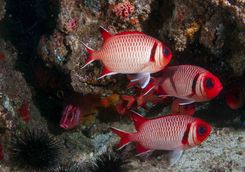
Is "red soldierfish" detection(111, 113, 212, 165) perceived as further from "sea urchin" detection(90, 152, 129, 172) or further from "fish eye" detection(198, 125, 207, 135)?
"sea urchin" detection(90, 152, 129, 172)

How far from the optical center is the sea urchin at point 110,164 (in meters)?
5.21

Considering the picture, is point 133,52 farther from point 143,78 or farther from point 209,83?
point 209,83

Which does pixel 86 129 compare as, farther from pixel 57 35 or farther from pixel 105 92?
pixel 57 35

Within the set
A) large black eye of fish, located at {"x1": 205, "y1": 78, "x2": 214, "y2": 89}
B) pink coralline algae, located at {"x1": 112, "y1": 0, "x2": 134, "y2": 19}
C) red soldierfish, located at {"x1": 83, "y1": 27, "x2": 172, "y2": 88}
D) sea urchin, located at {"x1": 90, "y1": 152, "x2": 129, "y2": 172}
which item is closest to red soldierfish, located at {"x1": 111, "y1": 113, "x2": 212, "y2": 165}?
large black eye of fish, located at {"x1": 205, "y1": 78, "x2": 214, "y2": 89}

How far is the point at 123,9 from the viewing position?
205 inches

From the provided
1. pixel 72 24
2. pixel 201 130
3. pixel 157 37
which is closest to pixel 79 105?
pixel 72 24

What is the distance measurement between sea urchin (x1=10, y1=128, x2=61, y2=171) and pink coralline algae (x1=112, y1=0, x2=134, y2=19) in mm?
2670

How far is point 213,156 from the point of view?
5.46 meters

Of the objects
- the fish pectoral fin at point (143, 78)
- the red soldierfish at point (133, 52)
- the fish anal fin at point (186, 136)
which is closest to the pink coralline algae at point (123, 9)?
the red soldierfish at point (133, 52)

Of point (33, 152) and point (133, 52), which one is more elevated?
point (133, 52)

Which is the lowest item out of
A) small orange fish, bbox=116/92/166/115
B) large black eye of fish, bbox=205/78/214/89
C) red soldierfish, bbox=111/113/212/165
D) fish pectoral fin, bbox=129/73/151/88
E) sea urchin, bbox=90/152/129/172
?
sea urchin, bbox=90/152/129/172

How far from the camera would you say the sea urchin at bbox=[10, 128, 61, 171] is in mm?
5547

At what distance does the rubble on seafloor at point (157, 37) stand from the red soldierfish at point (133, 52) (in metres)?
1.56

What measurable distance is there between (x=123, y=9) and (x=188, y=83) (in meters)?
1.96
